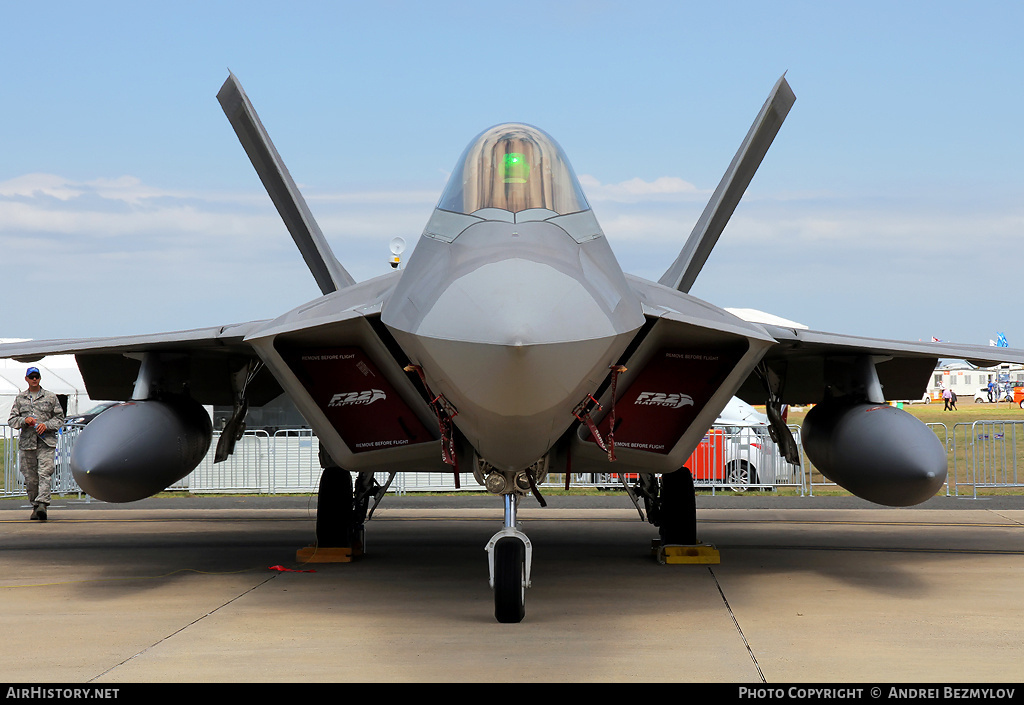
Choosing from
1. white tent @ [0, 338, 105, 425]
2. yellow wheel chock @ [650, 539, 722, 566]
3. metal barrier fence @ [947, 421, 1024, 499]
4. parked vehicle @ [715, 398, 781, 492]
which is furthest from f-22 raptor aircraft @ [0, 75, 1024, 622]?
white tent @ [0, 338, 105, 425]

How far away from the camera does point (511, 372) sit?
4465mm

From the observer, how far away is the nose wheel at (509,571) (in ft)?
17.8

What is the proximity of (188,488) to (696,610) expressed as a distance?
13.3m

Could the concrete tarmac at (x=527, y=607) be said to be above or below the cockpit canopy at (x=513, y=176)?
below

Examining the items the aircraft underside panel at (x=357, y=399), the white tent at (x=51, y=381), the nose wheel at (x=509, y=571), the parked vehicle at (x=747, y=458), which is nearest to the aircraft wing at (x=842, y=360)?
the nose wheel at (x=509, y=571)

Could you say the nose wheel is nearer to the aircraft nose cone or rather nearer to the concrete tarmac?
the concrete tarmac

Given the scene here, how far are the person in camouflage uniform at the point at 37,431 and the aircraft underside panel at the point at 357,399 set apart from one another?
6.93 meters

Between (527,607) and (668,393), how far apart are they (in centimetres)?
157

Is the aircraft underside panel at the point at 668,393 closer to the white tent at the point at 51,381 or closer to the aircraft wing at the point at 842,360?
the aircraft wing at the point at 842,360

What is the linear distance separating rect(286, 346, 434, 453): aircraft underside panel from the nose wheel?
1163mm

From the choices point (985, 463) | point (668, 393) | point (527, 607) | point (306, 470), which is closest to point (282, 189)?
point (668, 393)

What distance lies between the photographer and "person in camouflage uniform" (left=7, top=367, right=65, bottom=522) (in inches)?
477

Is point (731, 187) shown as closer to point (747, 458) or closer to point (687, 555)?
point (687, 555)
